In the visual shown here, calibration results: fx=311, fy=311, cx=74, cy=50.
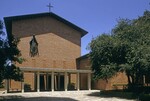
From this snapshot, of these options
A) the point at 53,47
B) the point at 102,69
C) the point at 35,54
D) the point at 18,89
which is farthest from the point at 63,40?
the point at 102,69

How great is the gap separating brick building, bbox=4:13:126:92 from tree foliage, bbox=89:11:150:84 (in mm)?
8491

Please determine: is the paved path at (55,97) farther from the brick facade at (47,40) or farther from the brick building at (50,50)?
the brick facade at (47,40)

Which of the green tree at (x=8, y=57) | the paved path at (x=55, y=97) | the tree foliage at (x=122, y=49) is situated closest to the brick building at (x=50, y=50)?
the paved path at (x=55, y=97)

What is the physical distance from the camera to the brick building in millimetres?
44250

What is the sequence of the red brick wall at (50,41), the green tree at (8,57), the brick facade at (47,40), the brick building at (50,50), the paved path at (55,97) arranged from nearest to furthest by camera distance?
the green tree at (8,57)
the paved path at (55,97)
the brick building at (50,50)
the brick facade at (47,40)
the red brick wall at (50,41)

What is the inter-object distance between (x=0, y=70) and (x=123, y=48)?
44.2ft

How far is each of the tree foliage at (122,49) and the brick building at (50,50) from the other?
8.49 metres

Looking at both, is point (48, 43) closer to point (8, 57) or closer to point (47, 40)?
point (47, 40)

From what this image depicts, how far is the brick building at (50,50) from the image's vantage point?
44.2 meters

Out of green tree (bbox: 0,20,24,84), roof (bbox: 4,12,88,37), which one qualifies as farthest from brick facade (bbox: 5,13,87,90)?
green tree (bbox: 0,20,24,84)

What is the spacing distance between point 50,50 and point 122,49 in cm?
1583

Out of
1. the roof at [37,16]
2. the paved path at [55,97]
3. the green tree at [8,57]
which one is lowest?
the paved path at [55,97]

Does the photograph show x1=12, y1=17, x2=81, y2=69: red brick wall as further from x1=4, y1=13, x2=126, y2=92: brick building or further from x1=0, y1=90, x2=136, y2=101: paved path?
x1=0, y1=90, x2=136, y2=101: paved path

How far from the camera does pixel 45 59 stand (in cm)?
4584
